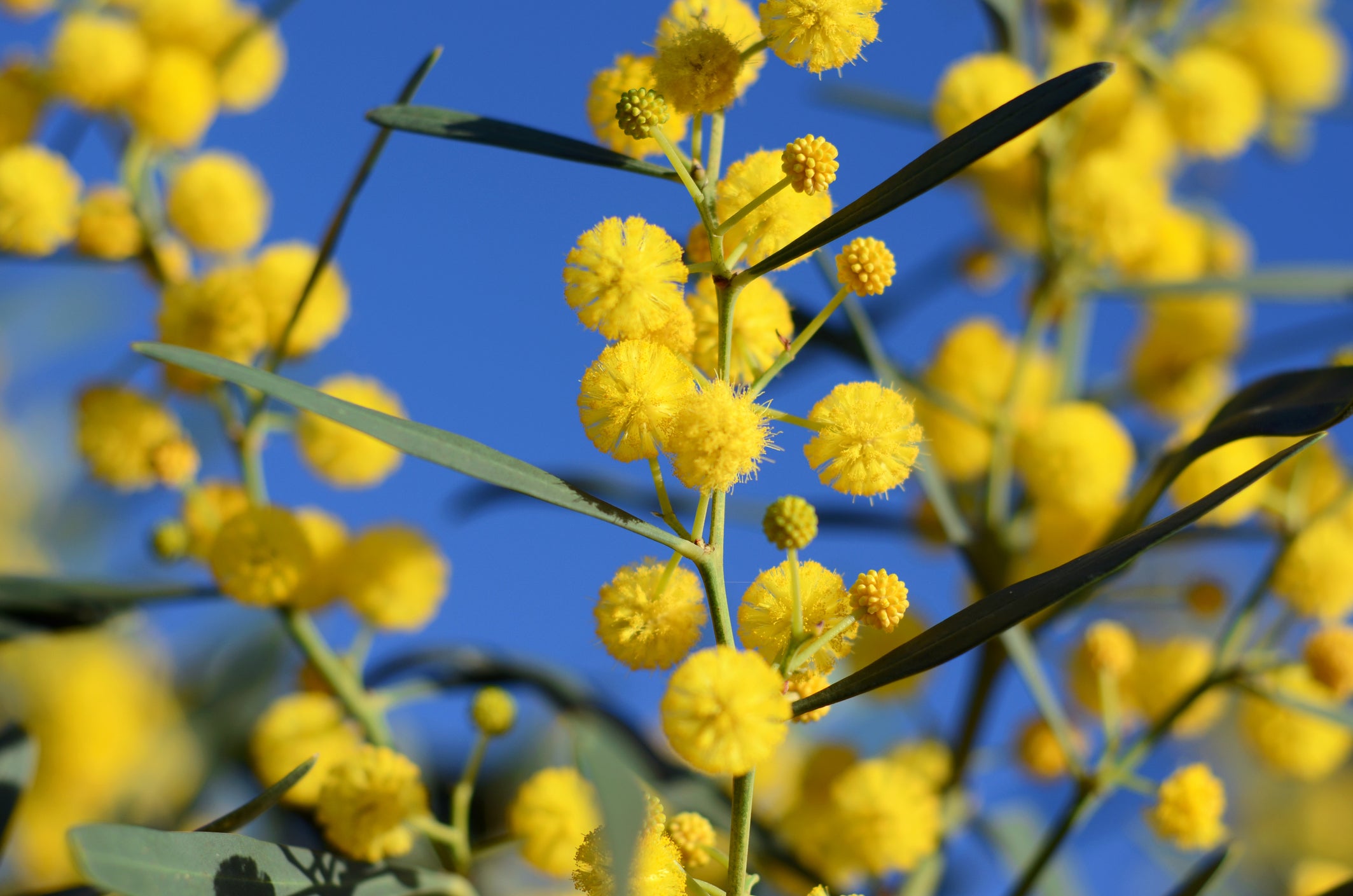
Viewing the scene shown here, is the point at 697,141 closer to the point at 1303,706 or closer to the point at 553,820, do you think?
the point at 553,820

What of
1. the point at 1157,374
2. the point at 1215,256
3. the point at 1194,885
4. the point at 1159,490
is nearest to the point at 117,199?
the point at 1159,490

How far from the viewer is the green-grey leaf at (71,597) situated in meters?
1.26

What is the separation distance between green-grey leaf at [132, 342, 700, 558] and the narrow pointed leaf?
0.27 metres

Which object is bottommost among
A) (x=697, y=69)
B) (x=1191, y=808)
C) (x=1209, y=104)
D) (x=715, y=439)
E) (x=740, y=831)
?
Result: (x=740, y=831)

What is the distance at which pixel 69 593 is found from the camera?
127 cm

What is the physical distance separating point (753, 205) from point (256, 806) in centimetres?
50

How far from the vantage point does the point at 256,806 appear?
2.35 feet

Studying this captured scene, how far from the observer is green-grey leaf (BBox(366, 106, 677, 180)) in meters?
0.73

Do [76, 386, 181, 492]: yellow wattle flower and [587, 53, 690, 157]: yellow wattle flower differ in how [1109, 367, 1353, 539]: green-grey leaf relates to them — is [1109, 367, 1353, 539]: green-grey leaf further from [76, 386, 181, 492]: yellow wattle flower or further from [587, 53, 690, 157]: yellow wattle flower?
[76, 386, 181, 492]: yellow wattle flower

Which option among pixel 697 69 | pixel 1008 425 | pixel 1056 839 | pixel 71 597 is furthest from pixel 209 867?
pixel 1008 425

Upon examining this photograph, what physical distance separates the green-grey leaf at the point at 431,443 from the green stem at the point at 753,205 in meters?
0.19

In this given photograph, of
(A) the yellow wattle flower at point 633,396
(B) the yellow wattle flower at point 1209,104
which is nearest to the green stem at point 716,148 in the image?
(A) the yellow wattle flower at point 633,396

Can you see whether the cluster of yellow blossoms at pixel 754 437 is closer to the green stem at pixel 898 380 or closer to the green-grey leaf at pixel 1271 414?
the green stem at pixel 898 380

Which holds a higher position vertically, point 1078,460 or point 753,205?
point 1078,460
